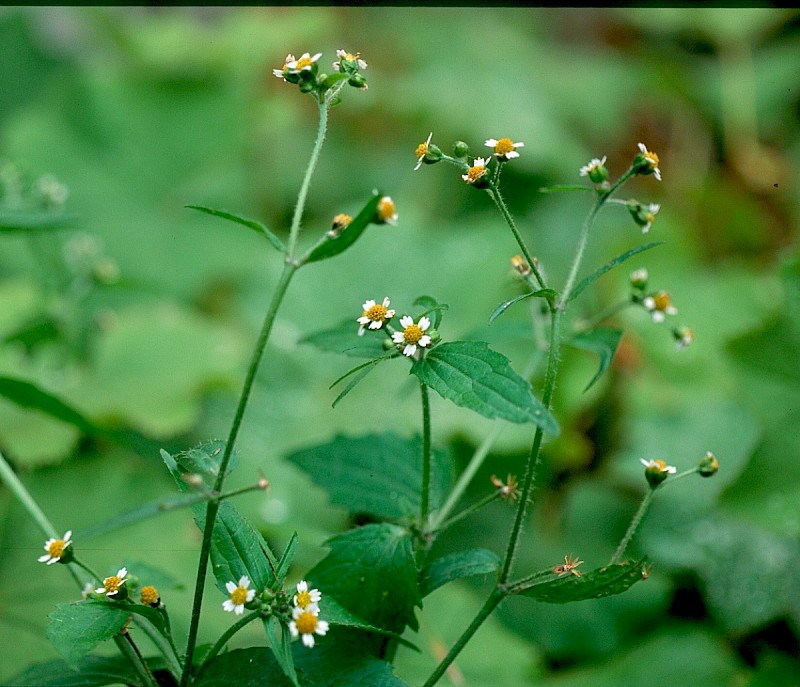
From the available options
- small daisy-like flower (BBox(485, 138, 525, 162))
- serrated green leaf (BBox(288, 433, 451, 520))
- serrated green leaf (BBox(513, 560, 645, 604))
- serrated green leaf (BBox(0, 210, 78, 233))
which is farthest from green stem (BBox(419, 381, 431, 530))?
serrated green leaf (BBox(0, 210, 78, 233))

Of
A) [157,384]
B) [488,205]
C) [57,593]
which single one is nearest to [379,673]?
[57,593]

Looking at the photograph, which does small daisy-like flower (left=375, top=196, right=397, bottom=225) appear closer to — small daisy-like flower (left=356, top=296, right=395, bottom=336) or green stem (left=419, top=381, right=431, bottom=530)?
small daisy-like flower (left=356, top=296, right=395, bottom=336)

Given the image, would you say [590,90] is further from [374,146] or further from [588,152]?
[374,146]

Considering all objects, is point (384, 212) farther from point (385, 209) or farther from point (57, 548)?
point (57, 548)

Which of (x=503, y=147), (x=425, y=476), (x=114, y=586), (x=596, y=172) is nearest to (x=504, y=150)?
(x=503, y=147)

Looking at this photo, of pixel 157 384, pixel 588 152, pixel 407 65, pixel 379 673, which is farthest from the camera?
pixel 407 65

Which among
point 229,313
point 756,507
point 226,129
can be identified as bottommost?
point 229,313

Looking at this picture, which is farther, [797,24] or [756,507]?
[797,24]
